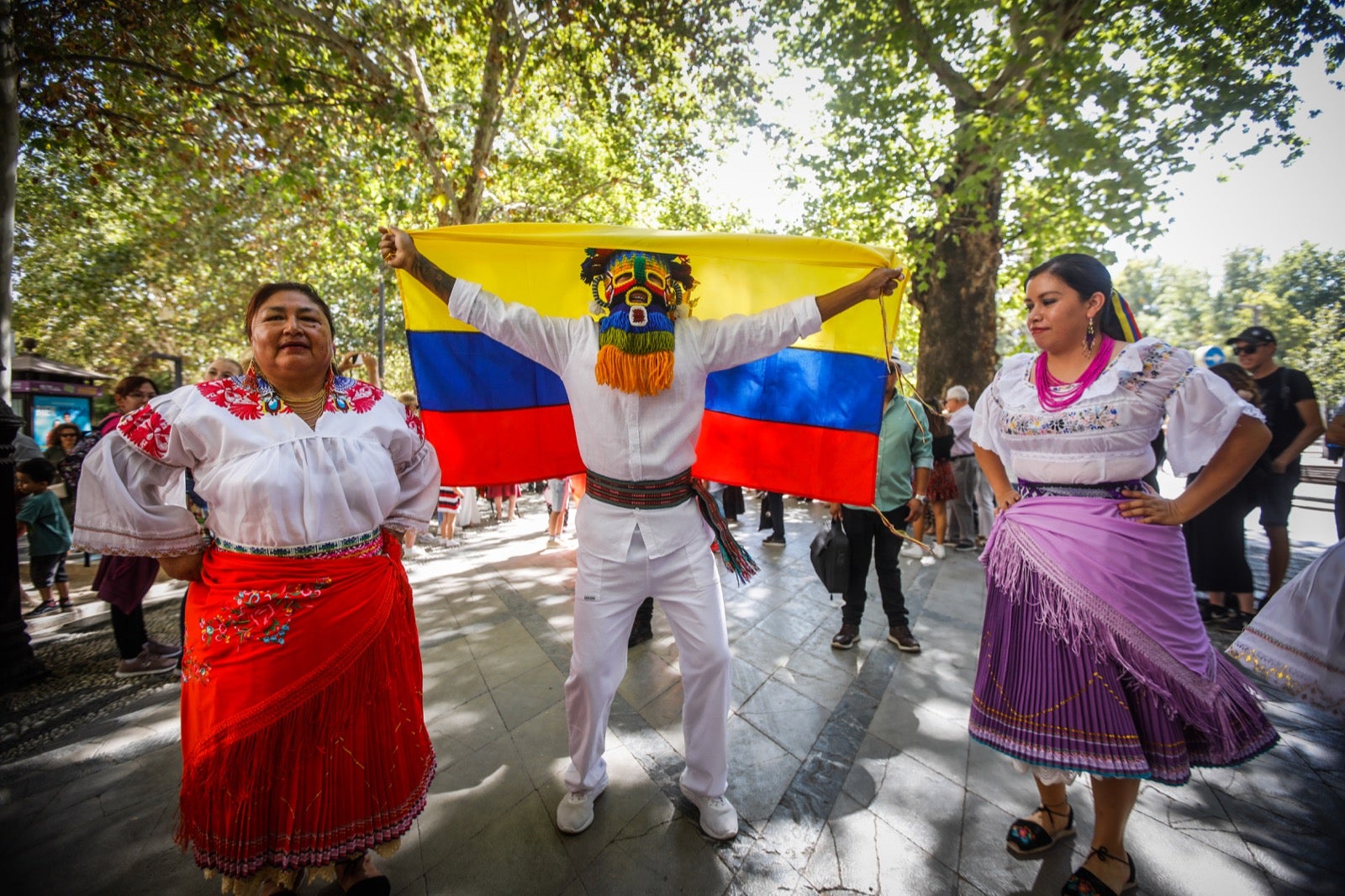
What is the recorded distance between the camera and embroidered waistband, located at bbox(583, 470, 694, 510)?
7.07 feet

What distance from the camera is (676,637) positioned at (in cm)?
219

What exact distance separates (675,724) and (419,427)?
81.8 inches

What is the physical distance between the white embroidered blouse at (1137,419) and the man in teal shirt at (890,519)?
5.20 feet

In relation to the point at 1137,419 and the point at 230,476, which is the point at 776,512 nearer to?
the point at 1137,419

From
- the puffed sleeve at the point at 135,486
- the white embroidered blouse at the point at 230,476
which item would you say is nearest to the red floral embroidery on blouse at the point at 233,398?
the white embroidered blouse at the point at 230,476

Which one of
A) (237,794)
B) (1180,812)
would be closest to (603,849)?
(237,794)

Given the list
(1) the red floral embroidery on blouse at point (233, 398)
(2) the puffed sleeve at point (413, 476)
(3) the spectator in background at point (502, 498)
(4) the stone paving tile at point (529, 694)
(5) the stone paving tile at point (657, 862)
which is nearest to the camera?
(1) the red floral embroidery on blouse at point (233, 398)

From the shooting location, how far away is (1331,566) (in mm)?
2094

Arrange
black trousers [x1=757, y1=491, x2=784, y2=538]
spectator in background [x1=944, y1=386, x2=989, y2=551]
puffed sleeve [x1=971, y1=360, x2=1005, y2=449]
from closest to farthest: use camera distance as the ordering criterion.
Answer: puffed sleeve [x1=971, y1=360, x2=1005, y2=449] < black trousers [x1=757, y1=491, x2=784, y2=538] < spectator in background [x1=944, y1=386, x2=989, y2=551]

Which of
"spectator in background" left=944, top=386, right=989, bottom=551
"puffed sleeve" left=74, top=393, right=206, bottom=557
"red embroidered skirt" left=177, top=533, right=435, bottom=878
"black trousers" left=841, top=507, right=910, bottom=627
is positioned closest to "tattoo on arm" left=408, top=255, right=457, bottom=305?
"puffed sleeve" left=74, top=393, right=206, bottom=557

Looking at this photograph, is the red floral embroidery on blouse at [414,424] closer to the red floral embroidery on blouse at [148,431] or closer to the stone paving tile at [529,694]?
the red floral embroidery on blouse at [148,431]

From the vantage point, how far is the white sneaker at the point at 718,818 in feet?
7.05

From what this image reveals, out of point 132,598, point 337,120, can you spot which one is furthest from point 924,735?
point 337,120

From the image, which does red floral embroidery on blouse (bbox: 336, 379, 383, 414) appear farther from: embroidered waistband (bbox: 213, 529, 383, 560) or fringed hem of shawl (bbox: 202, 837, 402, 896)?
fringed hem of shawl (bbox: 202, 837, 402, 896)
